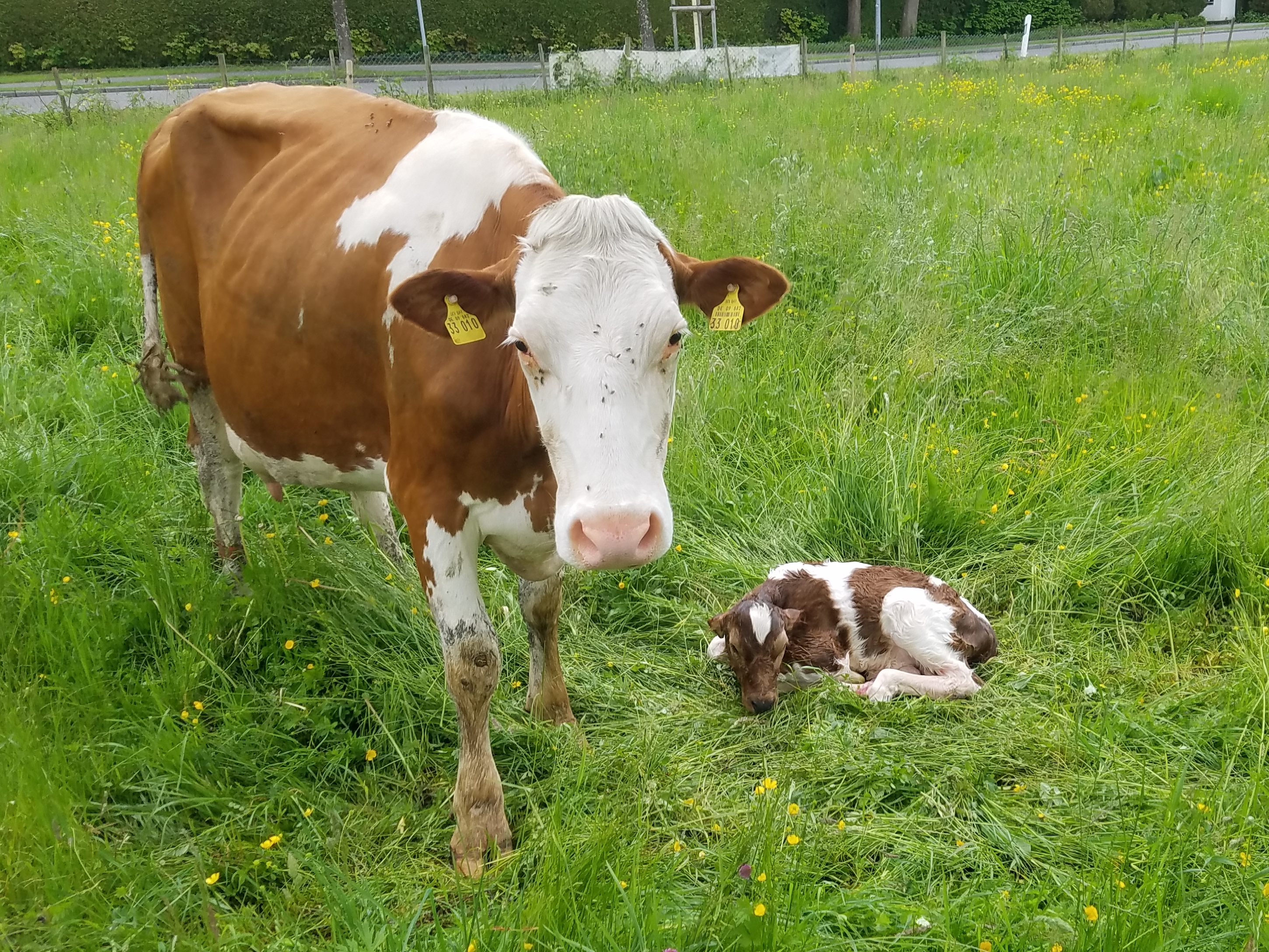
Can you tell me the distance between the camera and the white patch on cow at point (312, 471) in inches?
124

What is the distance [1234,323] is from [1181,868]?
384 cm

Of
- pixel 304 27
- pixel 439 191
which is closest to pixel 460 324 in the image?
pixel 439 191

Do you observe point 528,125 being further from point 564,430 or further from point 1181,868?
point 1181,868

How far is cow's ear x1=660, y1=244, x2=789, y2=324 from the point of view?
2.37 meters

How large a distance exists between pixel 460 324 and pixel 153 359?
2.10m

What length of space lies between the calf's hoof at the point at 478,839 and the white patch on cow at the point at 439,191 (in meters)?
1.46

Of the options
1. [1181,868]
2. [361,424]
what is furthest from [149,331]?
[1181,868]

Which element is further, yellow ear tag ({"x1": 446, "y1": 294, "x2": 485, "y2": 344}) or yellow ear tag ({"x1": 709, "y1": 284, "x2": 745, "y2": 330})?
yellow ear tag ({"x1": 709, "y1": 284, "x2": 745, "y2": 330})

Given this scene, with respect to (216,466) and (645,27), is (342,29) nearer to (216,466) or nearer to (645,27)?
(645,27)

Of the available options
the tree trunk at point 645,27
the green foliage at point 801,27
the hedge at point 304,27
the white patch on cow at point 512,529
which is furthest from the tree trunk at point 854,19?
the white patch on cow at point 512,529

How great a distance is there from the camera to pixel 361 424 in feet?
9.80

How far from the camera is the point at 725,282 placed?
7.96ft

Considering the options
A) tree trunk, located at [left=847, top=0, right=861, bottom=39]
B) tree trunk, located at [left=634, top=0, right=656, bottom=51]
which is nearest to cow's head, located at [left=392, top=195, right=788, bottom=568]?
tree trunk, located at [left=634, top=0, right=656, bottom=51]

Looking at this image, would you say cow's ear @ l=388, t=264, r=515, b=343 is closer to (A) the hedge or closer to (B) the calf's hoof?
(B) the calf's hoof
